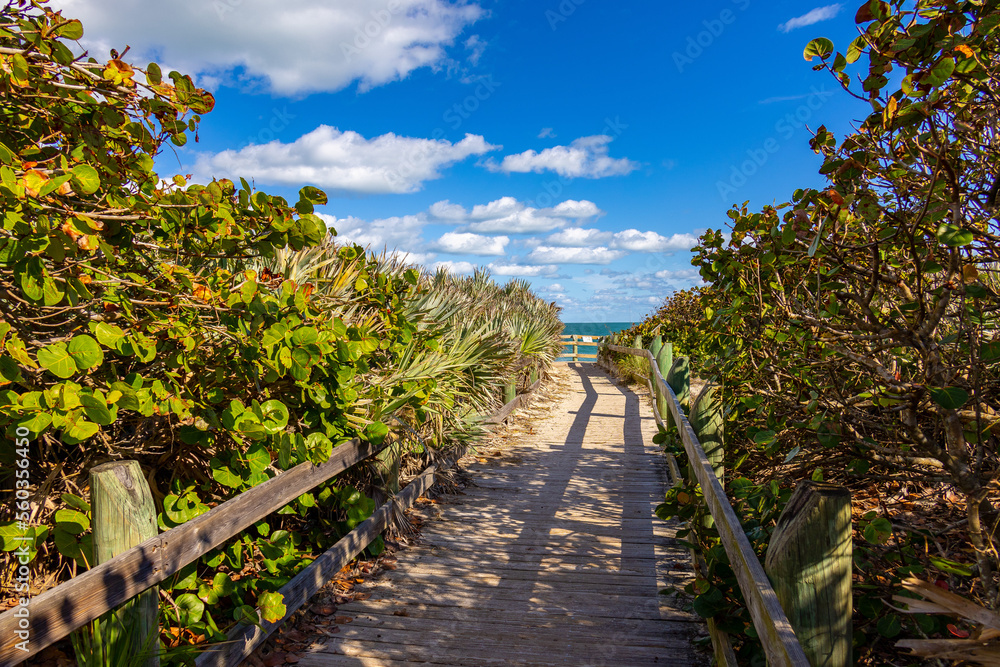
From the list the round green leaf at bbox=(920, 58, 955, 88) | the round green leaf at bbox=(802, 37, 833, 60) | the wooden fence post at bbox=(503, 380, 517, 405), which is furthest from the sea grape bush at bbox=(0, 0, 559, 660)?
the wooden fence post at bbox=(503, 380, 517, 405)

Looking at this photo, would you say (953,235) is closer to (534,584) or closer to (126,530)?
(126,530)

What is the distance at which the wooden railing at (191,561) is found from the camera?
1.69 meters

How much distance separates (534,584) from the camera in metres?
3.87

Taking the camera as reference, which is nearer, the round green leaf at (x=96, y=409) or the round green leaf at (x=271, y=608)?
the round green leaf at (x=96, y=409)

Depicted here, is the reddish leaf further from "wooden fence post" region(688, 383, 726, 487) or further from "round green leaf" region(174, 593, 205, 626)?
"round green leaf" region(174, 593, 205, 626)

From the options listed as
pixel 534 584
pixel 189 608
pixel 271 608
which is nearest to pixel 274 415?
pixel 271 608

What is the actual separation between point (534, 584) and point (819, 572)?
254 cm

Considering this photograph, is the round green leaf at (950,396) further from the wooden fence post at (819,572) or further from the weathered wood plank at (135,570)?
the weathered wood plank at (135,570)

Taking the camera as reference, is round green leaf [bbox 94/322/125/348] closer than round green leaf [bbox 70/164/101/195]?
No

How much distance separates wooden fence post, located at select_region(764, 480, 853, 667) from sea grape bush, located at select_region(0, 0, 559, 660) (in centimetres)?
220

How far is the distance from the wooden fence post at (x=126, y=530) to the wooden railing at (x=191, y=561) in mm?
88

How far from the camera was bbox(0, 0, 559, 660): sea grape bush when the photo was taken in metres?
2.07

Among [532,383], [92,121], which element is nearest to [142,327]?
[92,121]

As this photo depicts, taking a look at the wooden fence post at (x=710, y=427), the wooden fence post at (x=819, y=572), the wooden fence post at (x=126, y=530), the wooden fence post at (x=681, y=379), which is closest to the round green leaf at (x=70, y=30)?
the wooden fence post at (x=126, y=530)
